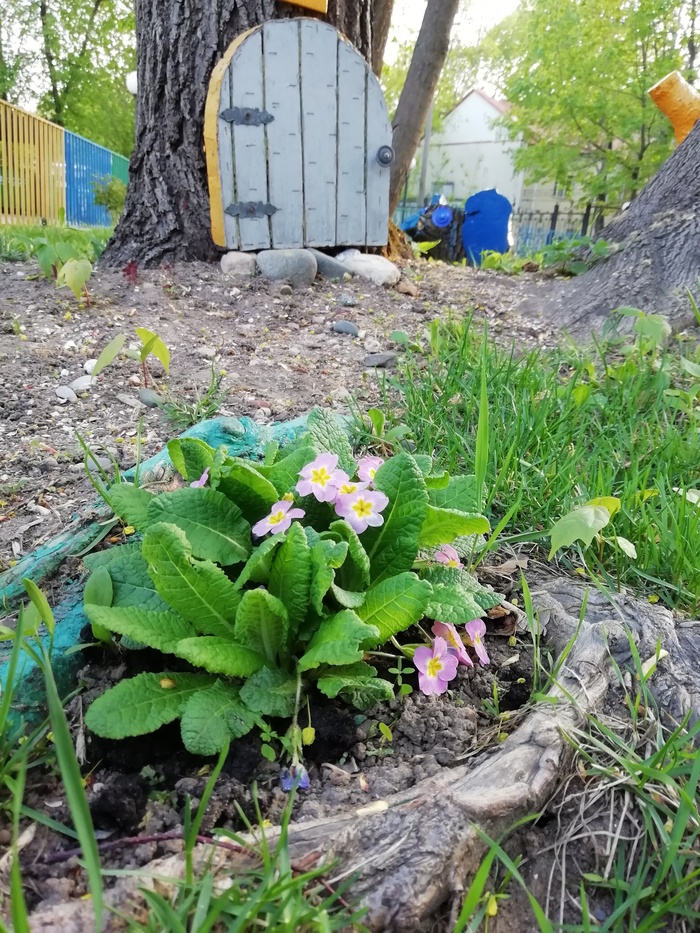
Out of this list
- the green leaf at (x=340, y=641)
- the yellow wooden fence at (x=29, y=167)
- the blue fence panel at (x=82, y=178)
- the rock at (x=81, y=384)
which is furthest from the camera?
the blue fence panel at (x=82, y=178)

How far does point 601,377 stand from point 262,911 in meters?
2.46

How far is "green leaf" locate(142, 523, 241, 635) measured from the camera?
1.10m

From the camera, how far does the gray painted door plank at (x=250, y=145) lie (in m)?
3.76

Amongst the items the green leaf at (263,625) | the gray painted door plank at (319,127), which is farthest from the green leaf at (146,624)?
the gray painted door plank at (319,127)

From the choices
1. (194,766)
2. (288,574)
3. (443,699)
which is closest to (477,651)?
(443,699)

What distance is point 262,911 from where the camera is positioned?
2.64 ft

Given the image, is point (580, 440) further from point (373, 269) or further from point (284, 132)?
point (284, 132)

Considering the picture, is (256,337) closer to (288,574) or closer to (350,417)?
(350,417)

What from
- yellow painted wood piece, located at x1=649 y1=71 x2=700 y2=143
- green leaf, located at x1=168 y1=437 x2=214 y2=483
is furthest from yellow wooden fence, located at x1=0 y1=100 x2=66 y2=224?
green leaf, located at x1=168 y1=437 x2=214 y2=483

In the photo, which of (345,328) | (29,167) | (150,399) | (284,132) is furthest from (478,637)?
(29,167)

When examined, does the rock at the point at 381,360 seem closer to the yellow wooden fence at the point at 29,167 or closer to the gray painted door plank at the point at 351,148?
the gray painted door plank at the point at 351,148

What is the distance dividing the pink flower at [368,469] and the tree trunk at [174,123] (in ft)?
9.83

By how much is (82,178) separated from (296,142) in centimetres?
1939

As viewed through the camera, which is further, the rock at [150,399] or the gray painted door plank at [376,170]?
the gray painted door plank at [376,170]
